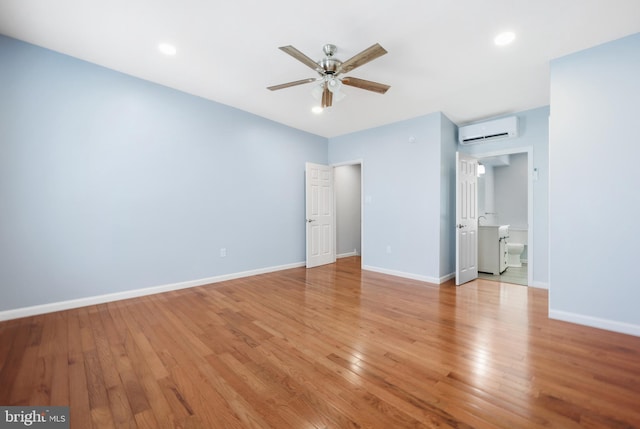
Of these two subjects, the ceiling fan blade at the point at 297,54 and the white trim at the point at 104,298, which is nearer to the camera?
the ceiling fan blade at the point at 297,54

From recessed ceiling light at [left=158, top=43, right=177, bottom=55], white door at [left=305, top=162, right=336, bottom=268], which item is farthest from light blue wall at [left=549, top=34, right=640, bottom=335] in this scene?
recessed ceiling light at [left=158, top=43, right=177, bottom=55]

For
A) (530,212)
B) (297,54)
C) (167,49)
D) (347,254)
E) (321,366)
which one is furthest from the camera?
(347,254)

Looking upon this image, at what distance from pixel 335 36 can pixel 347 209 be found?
4.69 metres

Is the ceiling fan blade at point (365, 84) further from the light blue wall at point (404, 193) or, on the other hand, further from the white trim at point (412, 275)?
the white trim at point (412, 275)

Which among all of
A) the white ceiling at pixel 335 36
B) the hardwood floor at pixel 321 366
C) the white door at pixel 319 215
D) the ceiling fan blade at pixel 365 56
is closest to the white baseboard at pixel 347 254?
the white door at pixel 319 215

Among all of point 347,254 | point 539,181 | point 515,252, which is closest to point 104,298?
point 347,254

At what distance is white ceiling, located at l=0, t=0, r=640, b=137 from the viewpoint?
218 centimetres

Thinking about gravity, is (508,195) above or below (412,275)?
above

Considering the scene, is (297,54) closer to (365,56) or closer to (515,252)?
(365,56)

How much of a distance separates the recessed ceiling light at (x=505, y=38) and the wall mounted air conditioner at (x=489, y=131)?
1.97 m

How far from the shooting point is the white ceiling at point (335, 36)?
218 cm

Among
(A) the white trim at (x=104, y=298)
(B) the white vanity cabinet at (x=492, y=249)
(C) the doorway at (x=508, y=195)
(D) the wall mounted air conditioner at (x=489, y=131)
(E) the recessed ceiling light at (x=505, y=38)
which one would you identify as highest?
(E) the recessed ceiling light at (x=505, y=38)

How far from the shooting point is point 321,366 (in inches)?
77.0

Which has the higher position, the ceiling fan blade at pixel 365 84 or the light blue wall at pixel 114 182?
the ceiling fan blade at pixel 365 84
